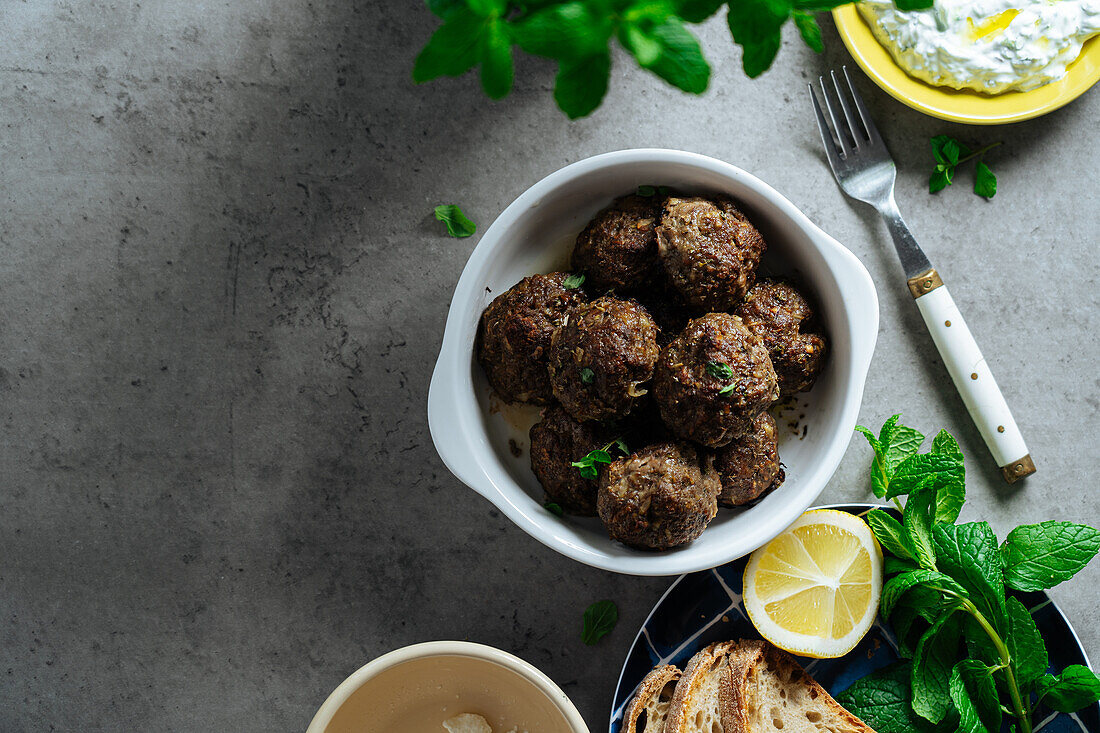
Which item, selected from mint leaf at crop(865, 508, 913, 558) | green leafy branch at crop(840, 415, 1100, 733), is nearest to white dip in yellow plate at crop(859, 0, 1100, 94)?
green leafy branch at crop(840, 415, 1100, 733)

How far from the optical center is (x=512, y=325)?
1803 millimetres

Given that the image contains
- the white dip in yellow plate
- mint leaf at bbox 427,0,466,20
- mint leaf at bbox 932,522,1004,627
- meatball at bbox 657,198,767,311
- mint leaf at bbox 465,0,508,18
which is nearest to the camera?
mint leaf at bbox 465,0,508,18

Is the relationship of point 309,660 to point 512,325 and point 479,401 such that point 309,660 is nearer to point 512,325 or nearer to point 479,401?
point 479,401

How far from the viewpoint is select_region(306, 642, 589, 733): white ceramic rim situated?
6.22 feet

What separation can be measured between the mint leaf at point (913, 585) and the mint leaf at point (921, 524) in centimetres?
4

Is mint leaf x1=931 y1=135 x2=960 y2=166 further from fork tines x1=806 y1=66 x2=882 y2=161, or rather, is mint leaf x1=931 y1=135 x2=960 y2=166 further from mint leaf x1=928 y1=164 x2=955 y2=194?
fork tines x1=806 y1=66 x2=882 y2=161

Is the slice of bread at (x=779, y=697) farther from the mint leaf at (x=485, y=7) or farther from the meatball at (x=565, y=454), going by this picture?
the mint leaf at (x=485, y=7)

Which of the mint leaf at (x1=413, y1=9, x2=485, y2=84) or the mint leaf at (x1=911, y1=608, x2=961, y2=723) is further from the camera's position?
the mint leaf at (x1=911, y1=608, x2=961, y2=723)

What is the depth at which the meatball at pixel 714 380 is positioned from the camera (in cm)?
162

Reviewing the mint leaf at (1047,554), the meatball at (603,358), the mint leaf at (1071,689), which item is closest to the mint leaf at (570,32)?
the meatball at (603,358)

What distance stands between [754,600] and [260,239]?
1660 millimetres

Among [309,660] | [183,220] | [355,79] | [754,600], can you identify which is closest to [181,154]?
[183,220]

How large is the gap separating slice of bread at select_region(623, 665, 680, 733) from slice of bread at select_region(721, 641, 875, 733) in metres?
0.13

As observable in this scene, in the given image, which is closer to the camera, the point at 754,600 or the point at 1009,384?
the point at 754,600
